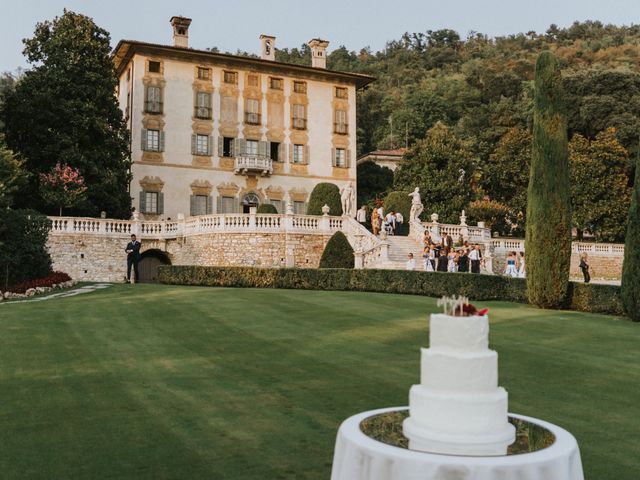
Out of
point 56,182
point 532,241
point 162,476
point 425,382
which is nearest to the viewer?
point 425,382

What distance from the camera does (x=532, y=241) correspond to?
67.7 ft

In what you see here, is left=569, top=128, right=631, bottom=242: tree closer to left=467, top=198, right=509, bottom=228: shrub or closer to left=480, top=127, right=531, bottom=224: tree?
left=480, top=127, right=531, bottom=224: tree

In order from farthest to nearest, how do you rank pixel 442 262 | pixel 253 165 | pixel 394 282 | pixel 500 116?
pixel 500 116
pixel 253 165
pixel 442 262
pixel 394 282

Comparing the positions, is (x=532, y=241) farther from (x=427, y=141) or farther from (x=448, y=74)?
(x=448, y=74)

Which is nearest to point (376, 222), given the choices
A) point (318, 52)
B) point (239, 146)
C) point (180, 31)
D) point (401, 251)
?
point (401, 251)

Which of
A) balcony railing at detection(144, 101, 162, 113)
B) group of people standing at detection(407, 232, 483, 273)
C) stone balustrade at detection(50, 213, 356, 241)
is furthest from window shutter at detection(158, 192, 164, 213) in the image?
group of people standing at detection(407, 232, 483, 273)

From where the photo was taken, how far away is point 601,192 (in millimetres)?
46625

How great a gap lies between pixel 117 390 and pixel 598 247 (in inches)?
1556

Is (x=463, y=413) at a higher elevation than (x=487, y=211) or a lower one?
lower

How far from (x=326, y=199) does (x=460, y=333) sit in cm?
3491

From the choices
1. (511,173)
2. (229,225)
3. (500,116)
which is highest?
(500,116)

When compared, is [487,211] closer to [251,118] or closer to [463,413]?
[251,118]

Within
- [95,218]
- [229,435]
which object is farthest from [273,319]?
[95,218]

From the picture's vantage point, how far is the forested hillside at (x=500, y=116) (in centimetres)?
4747
